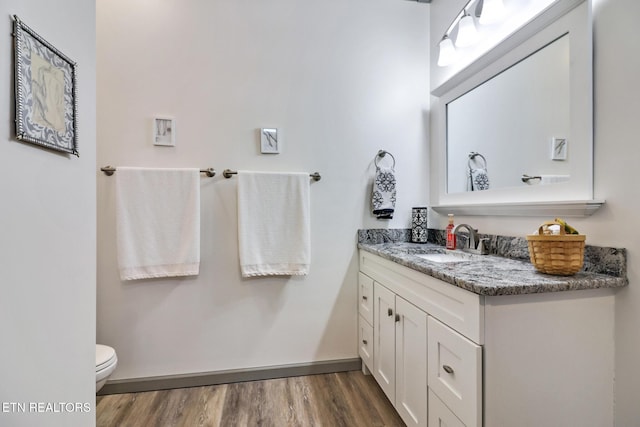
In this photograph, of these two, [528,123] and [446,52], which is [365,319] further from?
[446,52]

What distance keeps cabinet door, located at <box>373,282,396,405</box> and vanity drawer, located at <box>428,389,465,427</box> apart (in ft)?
1.07

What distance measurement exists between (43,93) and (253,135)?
117 centimetres

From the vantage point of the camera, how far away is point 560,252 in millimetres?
980

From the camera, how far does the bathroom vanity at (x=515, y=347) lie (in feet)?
2.90

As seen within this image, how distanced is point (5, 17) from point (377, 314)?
71.0 inches

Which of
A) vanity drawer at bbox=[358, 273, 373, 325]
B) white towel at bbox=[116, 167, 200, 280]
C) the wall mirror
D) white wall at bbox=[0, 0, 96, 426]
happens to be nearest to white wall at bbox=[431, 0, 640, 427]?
the wall mirror

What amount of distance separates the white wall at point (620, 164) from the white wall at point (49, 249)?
5.78 ft

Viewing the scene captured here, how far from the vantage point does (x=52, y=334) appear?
80 centimetres

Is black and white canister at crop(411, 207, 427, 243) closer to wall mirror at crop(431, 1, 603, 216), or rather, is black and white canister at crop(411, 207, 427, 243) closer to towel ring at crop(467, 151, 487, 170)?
wall mirror at crop(431, 1, 603, 216)

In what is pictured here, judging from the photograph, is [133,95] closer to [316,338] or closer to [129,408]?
[129,408]

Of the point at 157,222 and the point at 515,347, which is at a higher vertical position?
the point at 157,222

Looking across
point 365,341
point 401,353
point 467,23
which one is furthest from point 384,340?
point 467,23

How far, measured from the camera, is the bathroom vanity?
88 centimetres

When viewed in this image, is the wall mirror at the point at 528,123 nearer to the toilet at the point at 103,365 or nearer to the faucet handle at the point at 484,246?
the faucet handle at the point at 484,246
